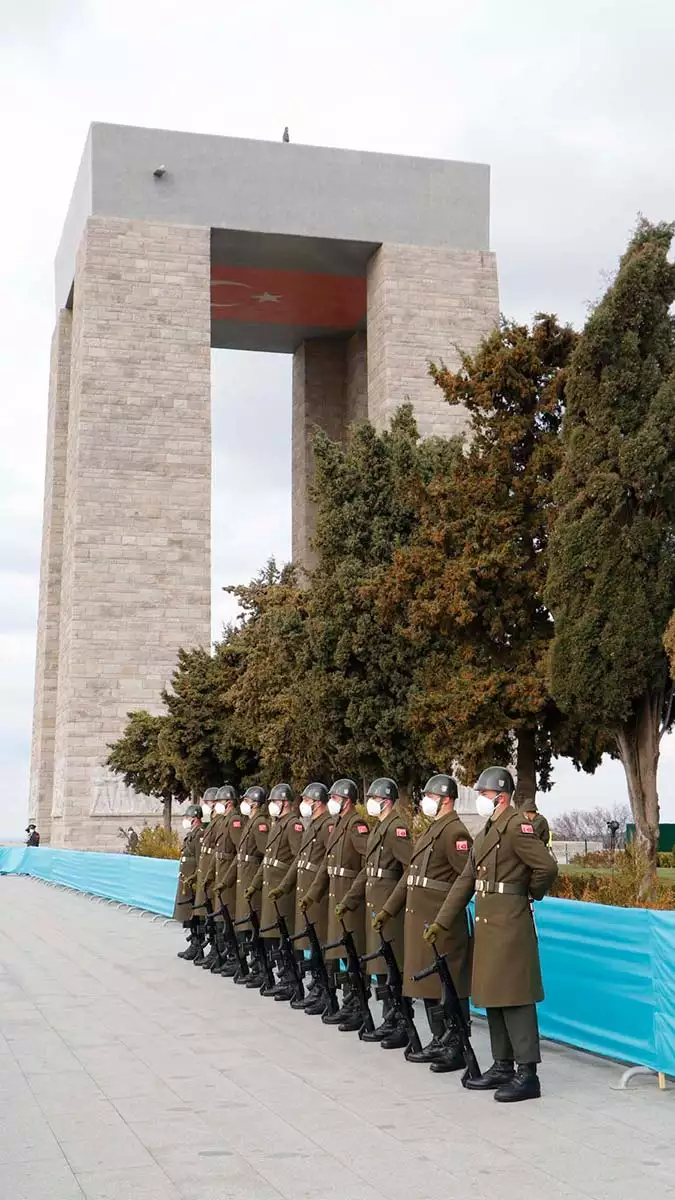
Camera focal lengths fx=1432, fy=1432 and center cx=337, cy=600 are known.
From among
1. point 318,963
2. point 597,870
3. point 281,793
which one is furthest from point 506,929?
point 597,870

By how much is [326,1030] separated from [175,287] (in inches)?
1308

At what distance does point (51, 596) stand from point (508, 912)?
4059 centimetres

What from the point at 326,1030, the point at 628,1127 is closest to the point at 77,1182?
the point at 628,1127

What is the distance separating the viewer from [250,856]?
41.8 feet

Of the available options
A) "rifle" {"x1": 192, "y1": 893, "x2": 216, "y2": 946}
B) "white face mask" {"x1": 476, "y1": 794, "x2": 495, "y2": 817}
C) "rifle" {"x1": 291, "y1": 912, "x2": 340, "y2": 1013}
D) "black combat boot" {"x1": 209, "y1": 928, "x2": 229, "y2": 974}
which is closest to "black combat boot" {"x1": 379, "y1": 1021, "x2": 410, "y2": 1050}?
"rifle" {"x1": 291, "y1": 912, "x2": 340, "y2": 1013}

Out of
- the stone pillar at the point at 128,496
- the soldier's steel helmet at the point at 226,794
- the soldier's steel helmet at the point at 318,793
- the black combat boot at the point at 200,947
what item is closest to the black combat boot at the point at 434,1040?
the soldier's steel helmet at the point at 318,793

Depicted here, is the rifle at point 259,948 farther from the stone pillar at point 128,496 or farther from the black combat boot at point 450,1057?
the stone pillar at point 128,496

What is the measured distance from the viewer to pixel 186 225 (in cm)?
4100

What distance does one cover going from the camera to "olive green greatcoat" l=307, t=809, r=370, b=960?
10180 mm

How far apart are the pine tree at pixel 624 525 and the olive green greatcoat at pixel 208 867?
4.35m

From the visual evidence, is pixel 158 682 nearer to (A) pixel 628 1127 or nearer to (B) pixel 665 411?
(B) pixel 665 411

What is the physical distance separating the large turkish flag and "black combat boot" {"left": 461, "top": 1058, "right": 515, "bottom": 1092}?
38962mm

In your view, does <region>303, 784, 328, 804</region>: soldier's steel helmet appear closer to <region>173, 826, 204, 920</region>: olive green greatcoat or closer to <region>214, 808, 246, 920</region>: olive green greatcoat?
<region>214, 808, 246, 920</region>: olive green greatcoat

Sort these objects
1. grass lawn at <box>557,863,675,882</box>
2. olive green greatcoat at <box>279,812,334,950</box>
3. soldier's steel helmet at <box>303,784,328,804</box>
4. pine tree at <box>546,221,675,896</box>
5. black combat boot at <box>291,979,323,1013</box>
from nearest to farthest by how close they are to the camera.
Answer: olive green greatcoat at <box>279,812,334,950</box>
black combat boot at <box>291,979,323,1013</box>
soldier's steel helmet at <box>303,784,328,804</box>
pine tree at <box>546,221,675,896</box>
grass lawn at <box>557,863,675,882</box>
